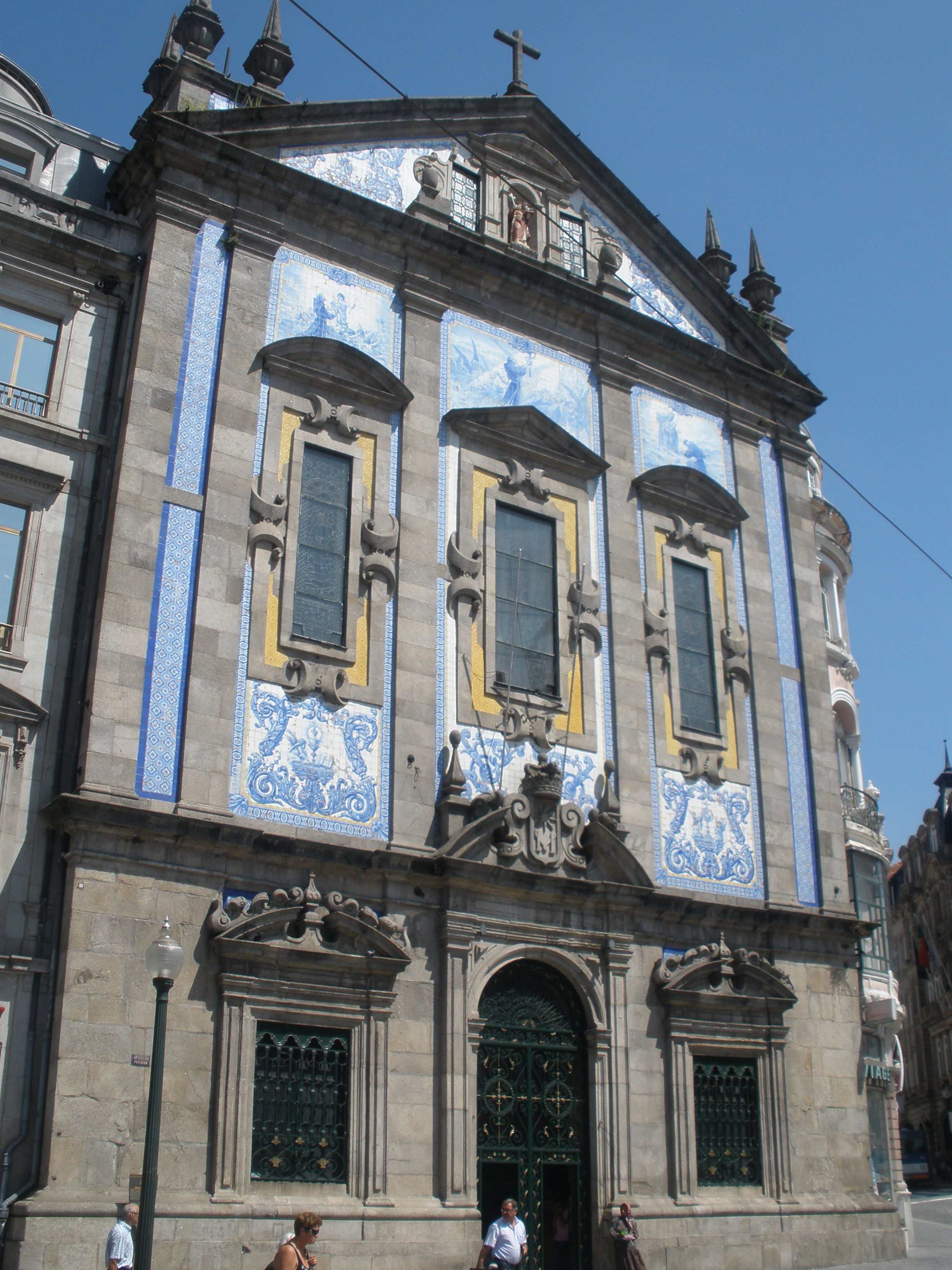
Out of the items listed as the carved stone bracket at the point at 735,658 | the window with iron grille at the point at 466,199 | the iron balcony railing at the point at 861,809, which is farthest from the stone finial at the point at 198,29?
the iron balcony railing at the point at 861,809

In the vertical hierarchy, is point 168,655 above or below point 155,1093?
above

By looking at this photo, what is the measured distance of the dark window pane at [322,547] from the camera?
59.4 ft

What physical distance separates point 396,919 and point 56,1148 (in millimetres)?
4960

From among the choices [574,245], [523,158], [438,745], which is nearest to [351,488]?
[438,745]

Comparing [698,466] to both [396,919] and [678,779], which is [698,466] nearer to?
[678,779]

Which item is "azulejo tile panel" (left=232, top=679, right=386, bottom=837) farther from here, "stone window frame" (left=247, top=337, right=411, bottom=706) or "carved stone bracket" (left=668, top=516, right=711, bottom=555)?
"carved stone bracket" (left=668, top=516, right=711, bottom=555)

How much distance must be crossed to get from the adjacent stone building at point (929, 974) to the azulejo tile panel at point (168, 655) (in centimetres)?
5218

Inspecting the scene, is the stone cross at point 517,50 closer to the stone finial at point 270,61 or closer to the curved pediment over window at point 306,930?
the stone finial at point 270,61

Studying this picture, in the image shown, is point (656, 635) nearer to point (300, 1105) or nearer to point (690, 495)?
point (690, 495)

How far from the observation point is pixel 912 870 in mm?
73688

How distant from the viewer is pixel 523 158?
23656 mm

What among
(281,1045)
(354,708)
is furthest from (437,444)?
(281,1045)

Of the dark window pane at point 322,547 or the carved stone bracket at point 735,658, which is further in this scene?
the carved stone bracket at point 735,658

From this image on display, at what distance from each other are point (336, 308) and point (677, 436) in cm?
688
